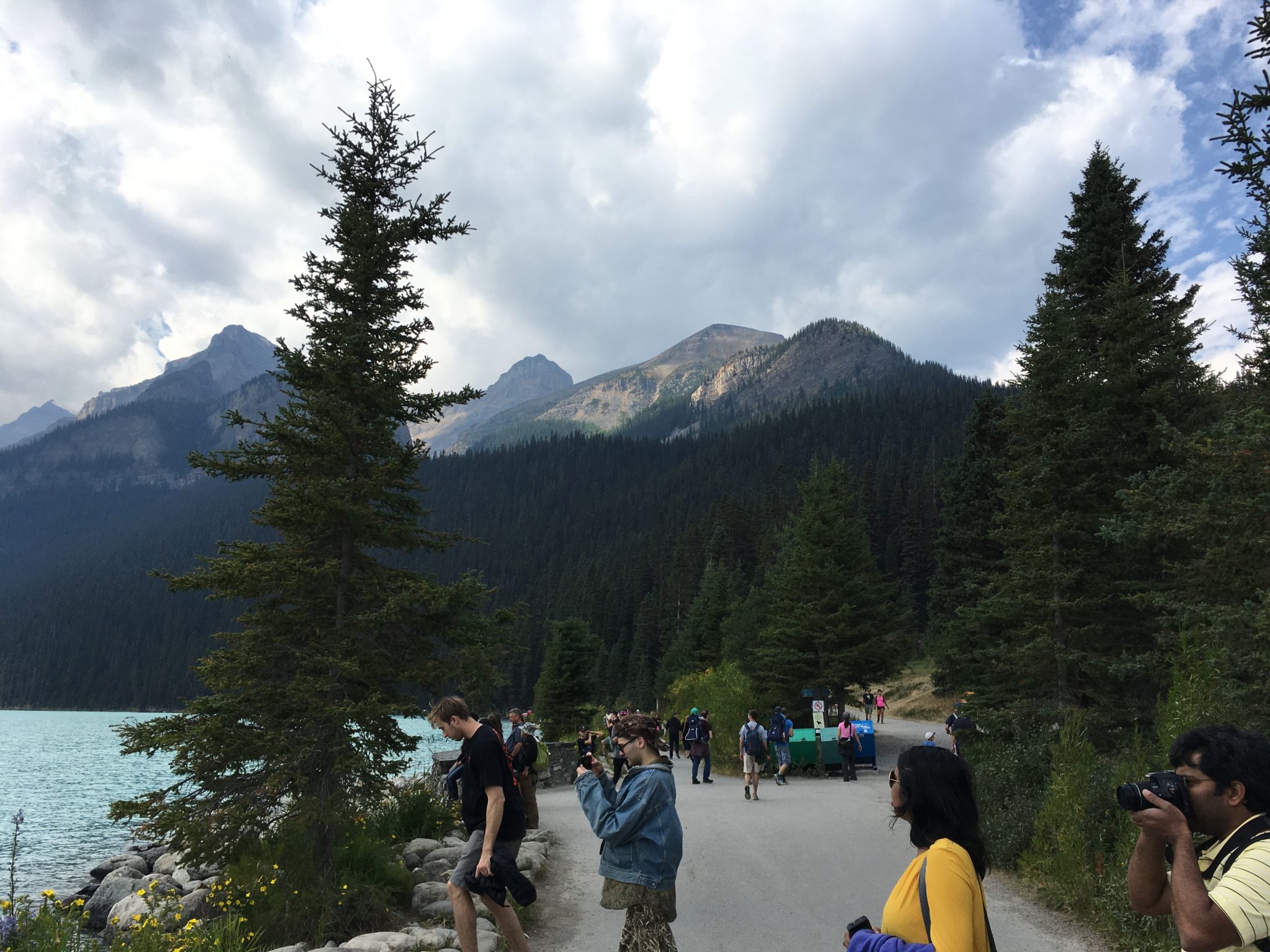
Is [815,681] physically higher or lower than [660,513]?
lower

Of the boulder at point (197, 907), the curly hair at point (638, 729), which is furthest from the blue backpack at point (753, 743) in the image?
the curly hair at point (638, 729)

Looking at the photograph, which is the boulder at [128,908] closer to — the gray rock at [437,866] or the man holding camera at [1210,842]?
the gray rock at [437,866]

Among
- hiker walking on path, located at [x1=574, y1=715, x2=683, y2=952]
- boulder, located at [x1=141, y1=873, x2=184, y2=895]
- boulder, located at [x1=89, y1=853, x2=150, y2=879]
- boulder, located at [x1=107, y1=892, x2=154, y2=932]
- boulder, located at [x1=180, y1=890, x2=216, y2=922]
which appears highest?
hiker walking on path, located at [x1=574, y1=715, x2=683, y2=952]

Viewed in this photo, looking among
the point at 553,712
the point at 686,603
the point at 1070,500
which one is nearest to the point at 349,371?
the point at 1070,500

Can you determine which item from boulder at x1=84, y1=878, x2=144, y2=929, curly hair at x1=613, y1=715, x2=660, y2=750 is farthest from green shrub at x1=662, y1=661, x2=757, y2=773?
curly hair at x1=613, y1=715, x2=660, y2=750

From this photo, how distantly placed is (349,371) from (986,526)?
29526 mm

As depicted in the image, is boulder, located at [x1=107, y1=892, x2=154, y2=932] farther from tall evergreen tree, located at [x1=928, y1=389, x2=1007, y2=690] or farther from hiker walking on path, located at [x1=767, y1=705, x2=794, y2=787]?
tall evergreen tree, located at [x1=928, y1=389, x2=1007, y2=690]

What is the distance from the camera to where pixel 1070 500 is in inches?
674

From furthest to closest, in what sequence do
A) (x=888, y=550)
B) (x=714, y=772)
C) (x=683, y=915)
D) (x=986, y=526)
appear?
(x=888, y=550)
(x=986, y=526)
(x=714, y=772)
(x=683, y=915)

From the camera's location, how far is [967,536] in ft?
109

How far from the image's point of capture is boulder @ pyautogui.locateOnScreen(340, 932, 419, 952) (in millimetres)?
6711

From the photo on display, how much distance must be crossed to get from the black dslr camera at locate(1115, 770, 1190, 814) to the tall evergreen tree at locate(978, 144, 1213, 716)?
49.0 feet

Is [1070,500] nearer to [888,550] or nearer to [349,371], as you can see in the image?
[349,371]

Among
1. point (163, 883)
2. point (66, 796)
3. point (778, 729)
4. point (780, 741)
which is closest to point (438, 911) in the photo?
point (163, 883)
